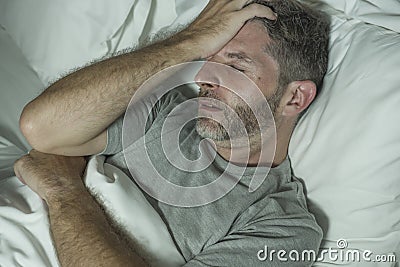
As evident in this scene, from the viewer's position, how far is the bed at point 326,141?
1.20 meters

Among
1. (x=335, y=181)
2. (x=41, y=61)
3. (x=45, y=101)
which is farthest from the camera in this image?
(x=41, y=61)

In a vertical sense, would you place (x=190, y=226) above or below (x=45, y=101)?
below

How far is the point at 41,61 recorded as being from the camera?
1559mm

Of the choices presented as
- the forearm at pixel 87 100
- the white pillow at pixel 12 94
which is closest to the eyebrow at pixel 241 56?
the forearm at pixel 87 100

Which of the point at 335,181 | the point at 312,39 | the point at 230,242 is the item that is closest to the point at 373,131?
the point at 335,181

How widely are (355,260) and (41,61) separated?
888 mm

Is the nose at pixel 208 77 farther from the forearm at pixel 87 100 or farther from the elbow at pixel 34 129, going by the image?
the elbow at pixel 34 129

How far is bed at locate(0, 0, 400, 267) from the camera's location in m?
1.20

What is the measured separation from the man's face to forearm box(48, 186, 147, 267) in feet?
1.02

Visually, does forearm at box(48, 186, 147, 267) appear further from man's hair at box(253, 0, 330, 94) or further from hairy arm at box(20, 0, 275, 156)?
man's hair at box(253, 0, 330, 94)

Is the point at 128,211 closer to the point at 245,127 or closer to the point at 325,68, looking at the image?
the point at 245,127

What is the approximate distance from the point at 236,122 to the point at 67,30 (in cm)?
51

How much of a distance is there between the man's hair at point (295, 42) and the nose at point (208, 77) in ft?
0.41

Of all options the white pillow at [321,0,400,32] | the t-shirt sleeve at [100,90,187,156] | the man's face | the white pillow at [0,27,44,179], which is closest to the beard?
the man's face
